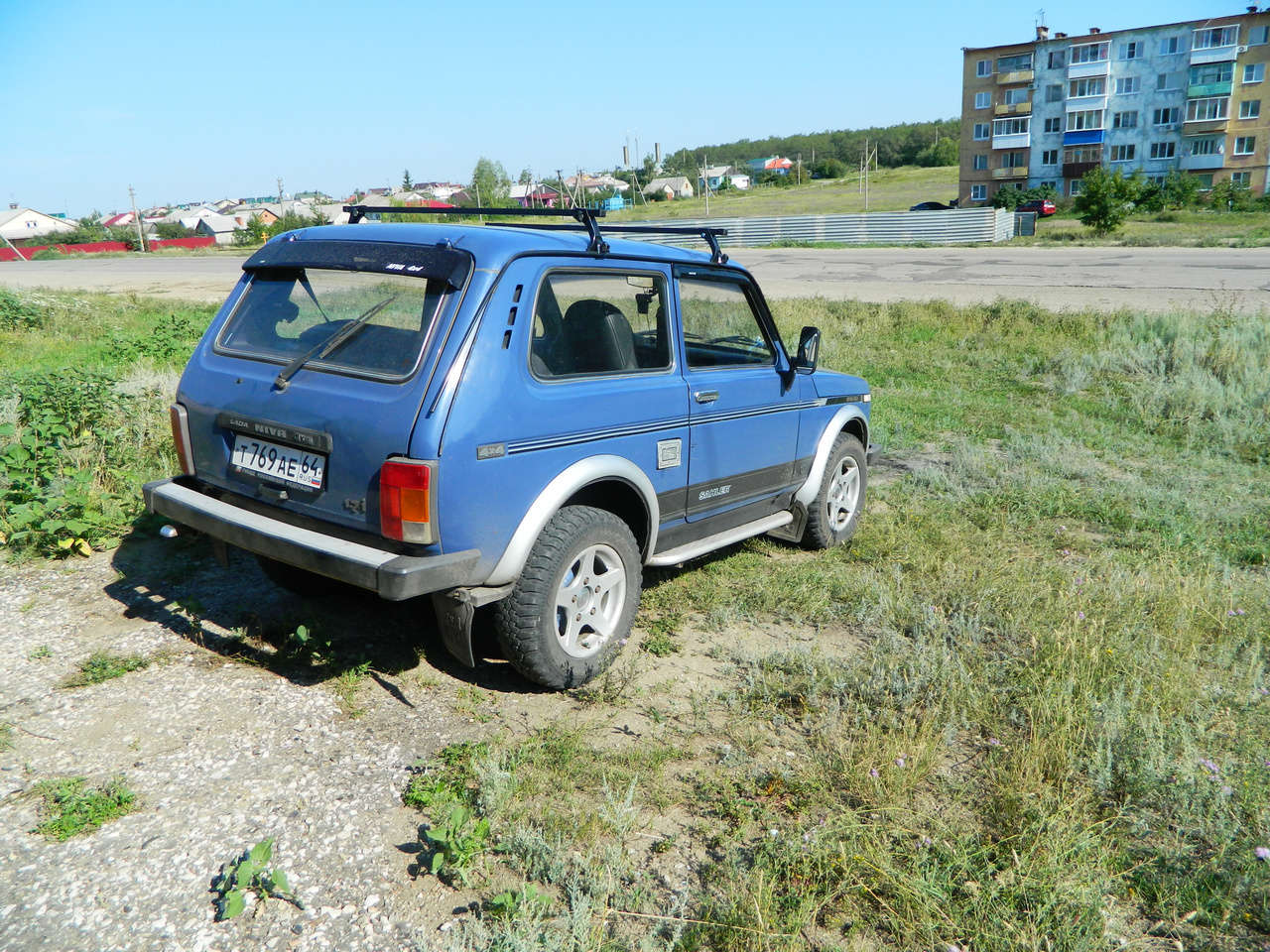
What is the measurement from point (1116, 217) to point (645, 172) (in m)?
94.6

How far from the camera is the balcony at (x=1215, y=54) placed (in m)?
62.2

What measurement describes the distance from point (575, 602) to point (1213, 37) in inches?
3046

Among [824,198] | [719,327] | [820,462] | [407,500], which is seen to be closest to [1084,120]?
[824,198]

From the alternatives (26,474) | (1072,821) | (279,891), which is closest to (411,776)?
(279,891)

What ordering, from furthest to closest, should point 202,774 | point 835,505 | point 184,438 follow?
point 835,505 < point 184,438 < point 202,774

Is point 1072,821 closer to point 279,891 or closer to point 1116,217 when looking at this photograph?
point 279,891

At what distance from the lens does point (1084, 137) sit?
67688 millimetres

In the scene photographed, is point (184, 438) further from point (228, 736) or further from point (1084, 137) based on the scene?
point (1084, 137)

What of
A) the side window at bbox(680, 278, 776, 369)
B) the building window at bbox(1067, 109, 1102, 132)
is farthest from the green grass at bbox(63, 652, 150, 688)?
the building window at bbox(1067, 109, 1102, 132)

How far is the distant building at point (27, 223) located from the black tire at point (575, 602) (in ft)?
414

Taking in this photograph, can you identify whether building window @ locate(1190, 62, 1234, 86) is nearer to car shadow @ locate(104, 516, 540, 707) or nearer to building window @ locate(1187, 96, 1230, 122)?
building window @ locate(1187, 96, 1230, 122)

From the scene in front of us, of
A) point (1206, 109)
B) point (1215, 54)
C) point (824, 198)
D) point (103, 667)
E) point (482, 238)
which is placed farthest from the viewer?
point (824, 198)

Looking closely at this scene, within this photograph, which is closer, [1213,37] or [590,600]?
[590,600]

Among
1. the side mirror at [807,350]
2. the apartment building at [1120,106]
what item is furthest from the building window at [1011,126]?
the side mirror at [807,350]
